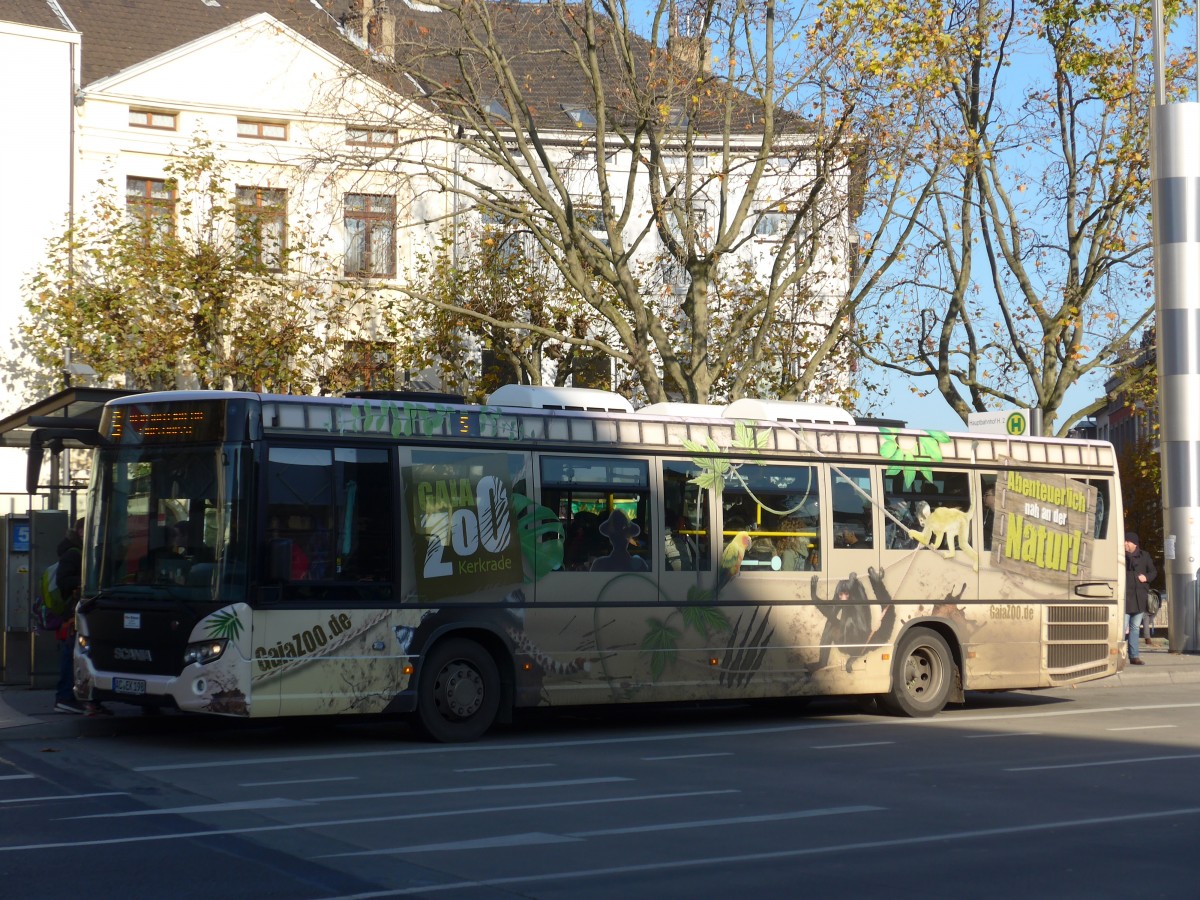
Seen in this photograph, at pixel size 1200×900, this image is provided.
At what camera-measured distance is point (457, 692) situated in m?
14.5

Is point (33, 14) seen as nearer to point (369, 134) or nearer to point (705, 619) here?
point (369, 134)

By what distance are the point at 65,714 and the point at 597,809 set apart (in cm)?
721

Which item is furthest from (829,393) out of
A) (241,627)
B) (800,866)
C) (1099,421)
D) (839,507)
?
(1099,421)

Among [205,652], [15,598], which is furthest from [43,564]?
[205,652]

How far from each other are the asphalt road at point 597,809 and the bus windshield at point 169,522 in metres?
1.45

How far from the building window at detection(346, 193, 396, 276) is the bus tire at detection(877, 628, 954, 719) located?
10.6 metres

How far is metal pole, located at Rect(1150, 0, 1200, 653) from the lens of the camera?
25031mm

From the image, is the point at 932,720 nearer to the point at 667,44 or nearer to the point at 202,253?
the point at 667,44

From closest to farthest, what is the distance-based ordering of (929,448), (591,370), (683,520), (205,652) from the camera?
(205,652)
(683,520)
(929,448)
(591,370)

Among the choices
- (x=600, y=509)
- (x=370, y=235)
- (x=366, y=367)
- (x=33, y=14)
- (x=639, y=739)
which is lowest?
(x=639, y=739)

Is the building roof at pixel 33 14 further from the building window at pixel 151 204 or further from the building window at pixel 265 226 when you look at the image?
the building window at pixel 265 226

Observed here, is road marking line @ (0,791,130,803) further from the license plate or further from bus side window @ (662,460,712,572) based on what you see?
bus side window @ (662,460,712,572)

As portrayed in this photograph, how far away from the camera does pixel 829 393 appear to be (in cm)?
3403

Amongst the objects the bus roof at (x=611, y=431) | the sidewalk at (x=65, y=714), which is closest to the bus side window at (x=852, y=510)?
the bus roof at (x=611, y=431)
